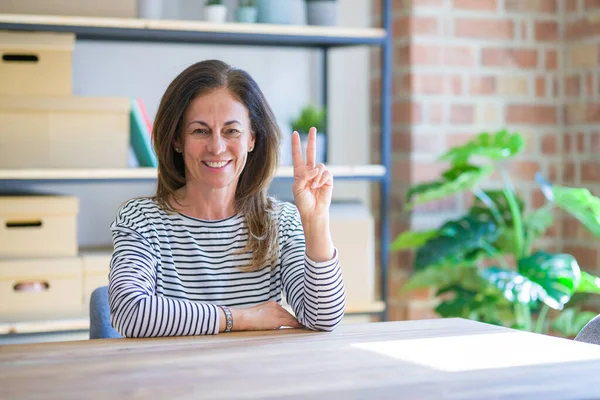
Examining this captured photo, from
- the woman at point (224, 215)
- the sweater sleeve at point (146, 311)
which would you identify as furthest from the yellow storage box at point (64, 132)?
the sweater sleeve at point (146, 311)

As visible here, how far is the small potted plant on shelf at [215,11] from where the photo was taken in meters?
3.00

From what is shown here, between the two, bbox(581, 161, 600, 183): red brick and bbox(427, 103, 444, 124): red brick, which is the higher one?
bbox(427, 103, 444, 124): red brick

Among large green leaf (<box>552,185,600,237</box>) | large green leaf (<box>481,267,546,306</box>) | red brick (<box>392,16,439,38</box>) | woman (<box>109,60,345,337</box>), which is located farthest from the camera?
red brick (<box>392,16,439,38</box>)

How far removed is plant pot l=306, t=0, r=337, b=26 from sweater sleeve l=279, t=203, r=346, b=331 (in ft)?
4.22

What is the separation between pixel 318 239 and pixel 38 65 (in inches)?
54.9

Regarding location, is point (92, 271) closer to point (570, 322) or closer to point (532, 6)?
point (570, 322)

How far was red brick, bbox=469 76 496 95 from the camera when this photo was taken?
11.2ft

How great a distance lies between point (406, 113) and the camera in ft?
11.0

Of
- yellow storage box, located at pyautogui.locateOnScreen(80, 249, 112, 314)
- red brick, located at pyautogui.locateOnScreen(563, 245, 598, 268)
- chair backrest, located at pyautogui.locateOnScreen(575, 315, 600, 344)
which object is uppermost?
chair backrest, located at pyautogui.locateOnScreen(575, 315, 600, 344)

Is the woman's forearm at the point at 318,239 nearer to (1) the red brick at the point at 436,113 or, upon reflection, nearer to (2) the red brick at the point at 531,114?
(1) the red brick at the point at 436,113

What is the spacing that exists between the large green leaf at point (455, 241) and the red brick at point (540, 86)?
0.74m

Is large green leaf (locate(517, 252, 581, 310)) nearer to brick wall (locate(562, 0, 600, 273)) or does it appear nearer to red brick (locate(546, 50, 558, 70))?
brick wall (locate(562, 0, 600, 273))

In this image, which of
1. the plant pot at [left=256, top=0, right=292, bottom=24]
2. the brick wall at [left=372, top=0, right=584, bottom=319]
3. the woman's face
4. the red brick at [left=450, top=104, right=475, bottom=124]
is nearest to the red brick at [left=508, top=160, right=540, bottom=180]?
the brick wall at [left=372, top=0, right=584, bottom=319]

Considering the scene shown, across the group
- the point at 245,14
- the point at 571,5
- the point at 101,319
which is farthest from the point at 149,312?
the point at 571,5
